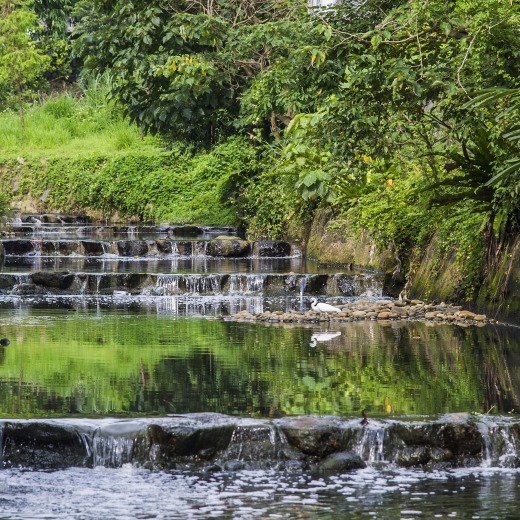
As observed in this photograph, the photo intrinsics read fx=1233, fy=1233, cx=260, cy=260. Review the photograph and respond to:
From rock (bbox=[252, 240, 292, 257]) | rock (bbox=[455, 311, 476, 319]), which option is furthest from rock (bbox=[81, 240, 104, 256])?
rock (bbox=[455, 311, 476, 319])

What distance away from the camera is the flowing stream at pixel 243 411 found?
6.46 m

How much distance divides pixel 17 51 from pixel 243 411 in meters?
26.2

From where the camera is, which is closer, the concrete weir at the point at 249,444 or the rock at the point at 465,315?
the concrete weir at the point at 249,444

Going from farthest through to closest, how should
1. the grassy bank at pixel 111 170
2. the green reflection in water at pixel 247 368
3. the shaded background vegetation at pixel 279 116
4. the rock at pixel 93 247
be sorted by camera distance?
the grassy bank at pixel 111 170
the rock at pixel 93 247
the shaded background vegetation at pixel 279 116
the green reflection in water at pixel 247 368

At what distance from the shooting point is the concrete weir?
7.29 m

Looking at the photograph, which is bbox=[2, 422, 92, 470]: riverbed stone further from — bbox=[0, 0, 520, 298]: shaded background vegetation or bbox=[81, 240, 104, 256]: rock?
bbox=[81, 240, 104, 256]: rock

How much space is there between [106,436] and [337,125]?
18.7 ft

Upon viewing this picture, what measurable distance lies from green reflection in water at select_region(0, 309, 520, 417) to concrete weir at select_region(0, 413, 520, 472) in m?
0.46

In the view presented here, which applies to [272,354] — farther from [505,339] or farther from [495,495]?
[495,495]

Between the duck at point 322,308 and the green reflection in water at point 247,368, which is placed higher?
the duck at point 322,308

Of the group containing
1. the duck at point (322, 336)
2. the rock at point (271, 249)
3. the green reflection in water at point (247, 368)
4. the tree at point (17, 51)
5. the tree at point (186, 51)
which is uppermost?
the tree at point (17, 51)

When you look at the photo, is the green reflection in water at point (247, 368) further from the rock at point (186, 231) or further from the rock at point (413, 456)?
the rock at point (186, 231)

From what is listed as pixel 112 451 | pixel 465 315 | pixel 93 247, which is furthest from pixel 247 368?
pixel 93 247

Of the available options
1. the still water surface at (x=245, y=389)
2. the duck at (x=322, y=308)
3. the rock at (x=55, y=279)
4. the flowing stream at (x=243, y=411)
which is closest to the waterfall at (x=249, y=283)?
the flowing stream at (x=243, y=411)
